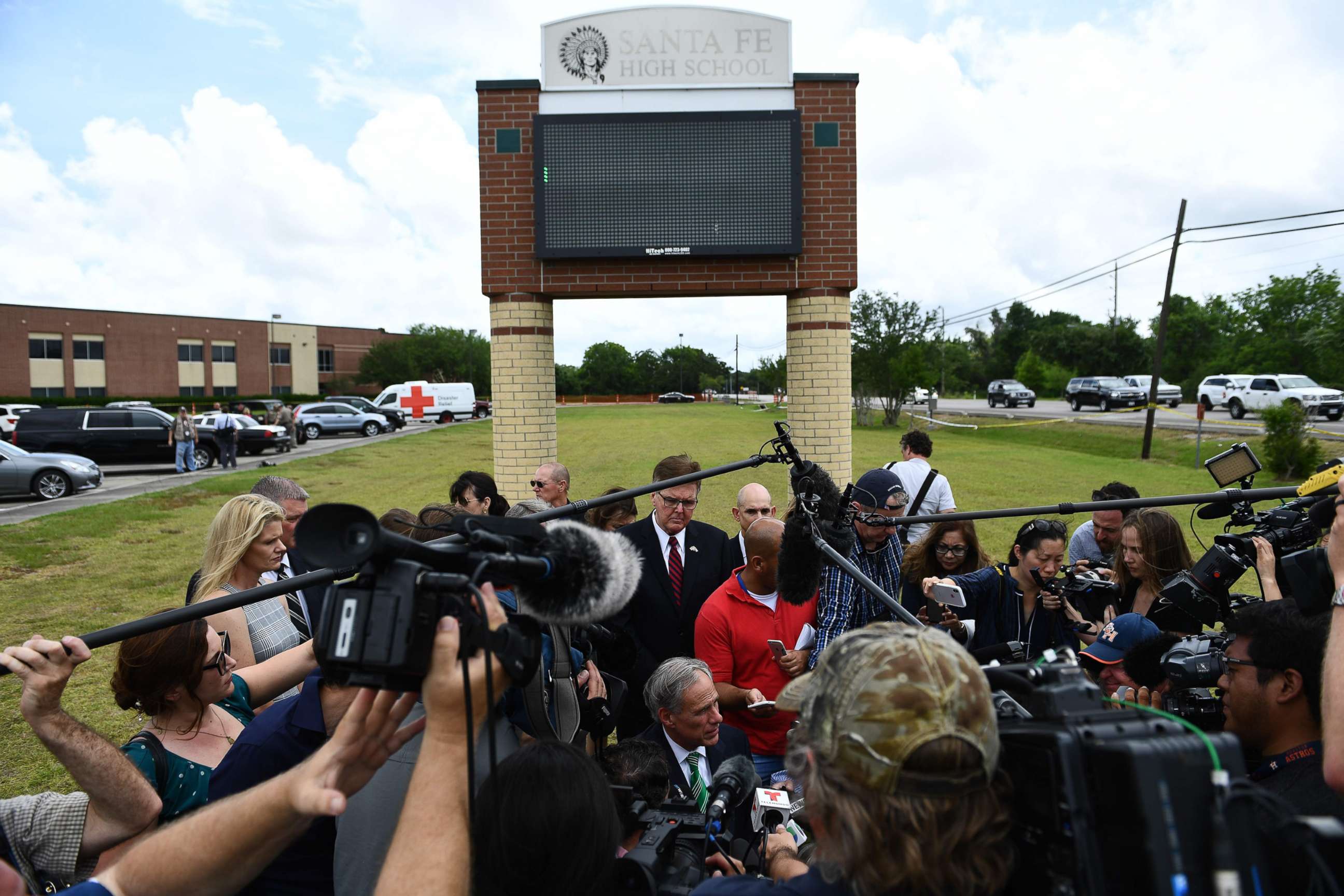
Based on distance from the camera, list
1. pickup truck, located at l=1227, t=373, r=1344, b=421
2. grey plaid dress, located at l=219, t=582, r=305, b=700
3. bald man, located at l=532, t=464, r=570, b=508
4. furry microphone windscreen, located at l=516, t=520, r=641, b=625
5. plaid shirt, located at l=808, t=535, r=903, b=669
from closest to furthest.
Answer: furry microphone windscreen, located at l=516, t=520, r=641, b=625 → grey plaid dress, located at l=219, t=582, r=305, b=700 → plaid shirt, located at l=808, t=535, r=903, b=669 → bald man, located at l=532, t=464, r=570, b=508 → pickup truck, located at l=1227, t=373, r=1344, b=421

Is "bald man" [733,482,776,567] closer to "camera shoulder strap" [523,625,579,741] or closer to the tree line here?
"camera shoulder strap" [523,625,579,741]

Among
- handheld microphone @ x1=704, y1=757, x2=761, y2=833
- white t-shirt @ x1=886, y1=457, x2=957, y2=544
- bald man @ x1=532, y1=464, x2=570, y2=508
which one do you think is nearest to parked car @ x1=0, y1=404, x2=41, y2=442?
bald man @ x1=532, y1=464, x2=570, y2=508

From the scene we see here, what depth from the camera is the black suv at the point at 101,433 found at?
24453 millimetres

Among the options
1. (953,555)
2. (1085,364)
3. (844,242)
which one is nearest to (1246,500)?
(953,555)

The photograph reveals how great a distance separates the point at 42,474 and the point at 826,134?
1995cm

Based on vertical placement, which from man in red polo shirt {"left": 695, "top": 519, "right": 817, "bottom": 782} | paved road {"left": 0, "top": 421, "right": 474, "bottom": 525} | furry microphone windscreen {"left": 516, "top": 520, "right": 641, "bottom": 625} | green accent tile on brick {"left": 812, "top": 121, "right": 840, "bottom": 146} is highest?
green accent tile on brick {"left": 812, "top": 121, "right": 840, "bottom": 146}

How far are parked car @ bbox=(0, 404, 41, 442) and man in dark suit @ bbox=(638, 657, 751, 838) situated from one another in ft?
107

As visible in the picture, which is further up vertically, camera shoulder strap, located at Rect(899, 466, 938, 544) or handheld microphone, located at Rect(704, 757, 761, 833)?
camera shoulder strap, located at Rect(899, 466, 938, 544)

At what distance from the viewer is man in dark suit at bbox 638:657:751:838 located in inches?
139

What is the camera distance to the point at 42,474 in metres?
19.3

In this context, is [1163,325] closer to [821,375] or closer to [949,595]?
[821,375]

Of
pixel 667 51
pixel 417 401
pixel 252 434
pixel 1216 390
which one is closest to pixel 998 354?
pixel 1216 390

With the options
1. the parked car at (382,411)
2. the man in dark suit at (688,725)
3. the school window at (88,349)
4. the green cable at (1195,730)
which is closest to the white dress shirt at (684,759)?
the man in dark suit at (688,725)

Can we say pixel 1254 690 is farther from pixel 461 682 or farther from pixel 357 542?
pixel 357 542
